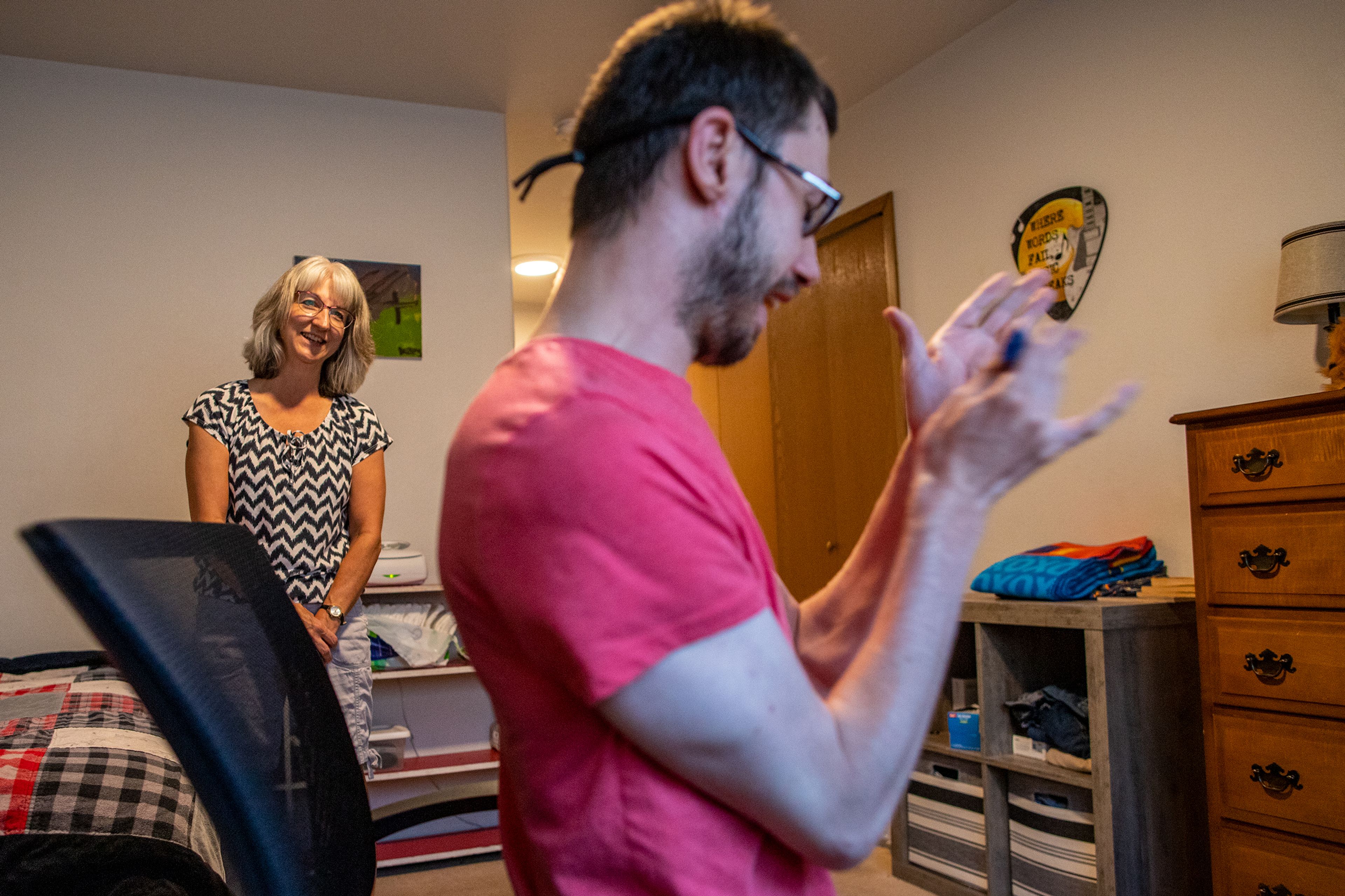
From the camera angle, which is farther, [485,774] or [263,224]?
[263,224]

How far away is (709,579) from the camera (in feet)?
1.95

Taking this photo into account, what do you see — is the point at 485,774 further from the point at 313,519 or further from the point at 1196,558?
the point at 1196,558

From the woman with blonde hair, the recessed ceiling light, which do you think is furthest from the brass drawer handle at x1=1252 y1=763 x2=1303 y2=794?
the recessed ceiling light

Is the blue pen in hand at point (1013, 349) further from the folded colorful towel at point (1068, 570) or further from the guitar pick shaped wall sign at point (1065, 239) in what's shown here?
the guitar pick shaped wall sign at point (1065, 239)

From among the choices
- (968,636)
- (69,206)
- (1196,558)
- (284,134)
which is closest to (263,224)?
(284,134)

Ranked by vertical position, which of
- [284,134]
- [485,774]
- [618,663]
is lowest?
[485,774]

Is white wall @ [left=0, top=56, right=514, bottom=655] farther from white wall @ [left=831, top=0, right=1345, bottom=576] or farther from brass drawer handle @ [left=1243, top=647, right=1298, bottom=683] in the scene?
brass drawer handle @ [left=1243, top=647, right=1298, bottom=683]

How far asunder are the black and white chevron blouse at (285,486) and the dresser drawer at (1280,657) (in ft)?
6.68

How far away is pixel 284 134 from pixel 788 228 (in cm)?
383

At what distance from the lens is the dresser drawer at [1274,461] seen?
1.97 m

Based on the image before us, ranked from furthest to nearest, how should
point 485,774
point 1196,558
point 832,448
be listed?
point 832,448, point 485,774, point 1196,558

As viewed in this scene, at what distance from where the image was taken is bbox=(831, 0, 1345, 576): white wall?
2.57 meters

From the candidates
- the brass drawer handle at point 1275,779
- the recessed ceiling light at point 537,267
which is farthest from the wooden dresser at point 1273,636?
the recessed ceiling light at point 537,267

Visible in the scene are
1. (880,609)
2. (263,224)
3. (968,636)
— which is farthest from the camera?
(263,224)
